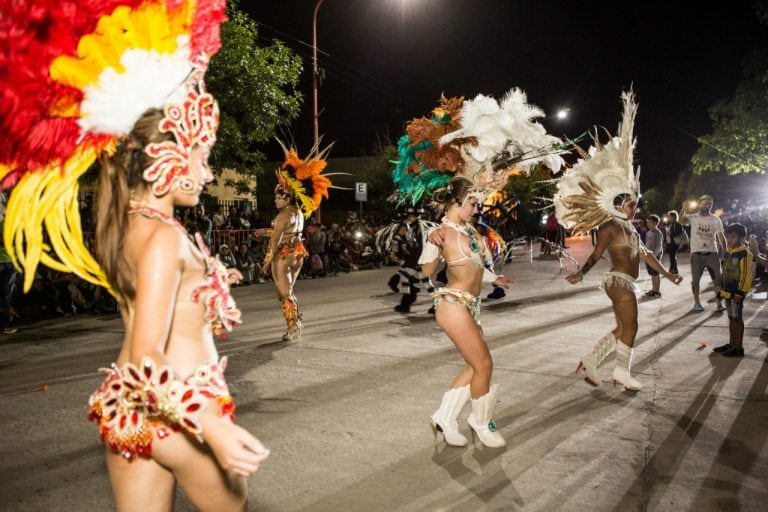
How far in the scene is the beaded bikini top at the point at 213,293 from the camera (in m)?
2.00

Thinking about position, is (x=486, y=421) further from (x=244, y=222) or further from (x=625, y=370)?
(x=244, y=222)

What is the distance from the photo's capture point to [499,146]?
186 inches

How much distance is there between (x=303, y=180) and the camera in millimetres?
8219

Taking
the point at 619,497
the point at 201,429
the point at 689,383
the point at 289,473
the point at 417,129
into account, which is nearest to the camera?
the point at 201,429

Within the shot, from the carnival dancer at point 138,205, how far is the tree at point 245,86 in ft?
45.0

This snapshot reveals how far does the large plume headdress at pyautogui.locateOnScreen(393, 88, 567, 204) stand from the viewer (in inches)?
187

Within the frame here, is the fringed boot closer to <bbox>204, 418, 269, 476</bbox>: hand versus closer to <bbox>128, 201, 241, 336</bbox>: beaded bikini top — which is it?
<bbox>128, 201, 241, 336</bbox>: beaded bikini top

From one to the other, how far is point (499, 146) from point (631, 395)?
2716mm

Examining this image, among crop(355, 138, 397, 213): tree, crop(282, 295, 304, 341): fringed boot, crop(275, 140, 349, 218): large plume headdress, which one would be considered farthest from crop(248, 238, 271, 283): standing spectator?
crop(355, 138, 397, 213): tree

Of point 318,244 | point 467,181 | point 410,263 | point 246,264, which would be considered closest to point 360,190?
point 318,244

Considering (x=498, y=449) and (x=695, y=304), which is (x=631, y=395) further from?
(x=695, y=304)

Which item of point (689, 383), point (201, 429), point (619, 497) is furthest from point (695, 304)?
point (201, 429)

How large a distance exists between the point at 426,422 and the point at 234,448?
3175 mm

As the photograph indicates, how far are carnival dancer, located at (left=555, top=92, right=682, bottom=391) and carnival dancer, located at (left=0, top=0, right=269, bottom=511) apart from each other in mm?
4538
